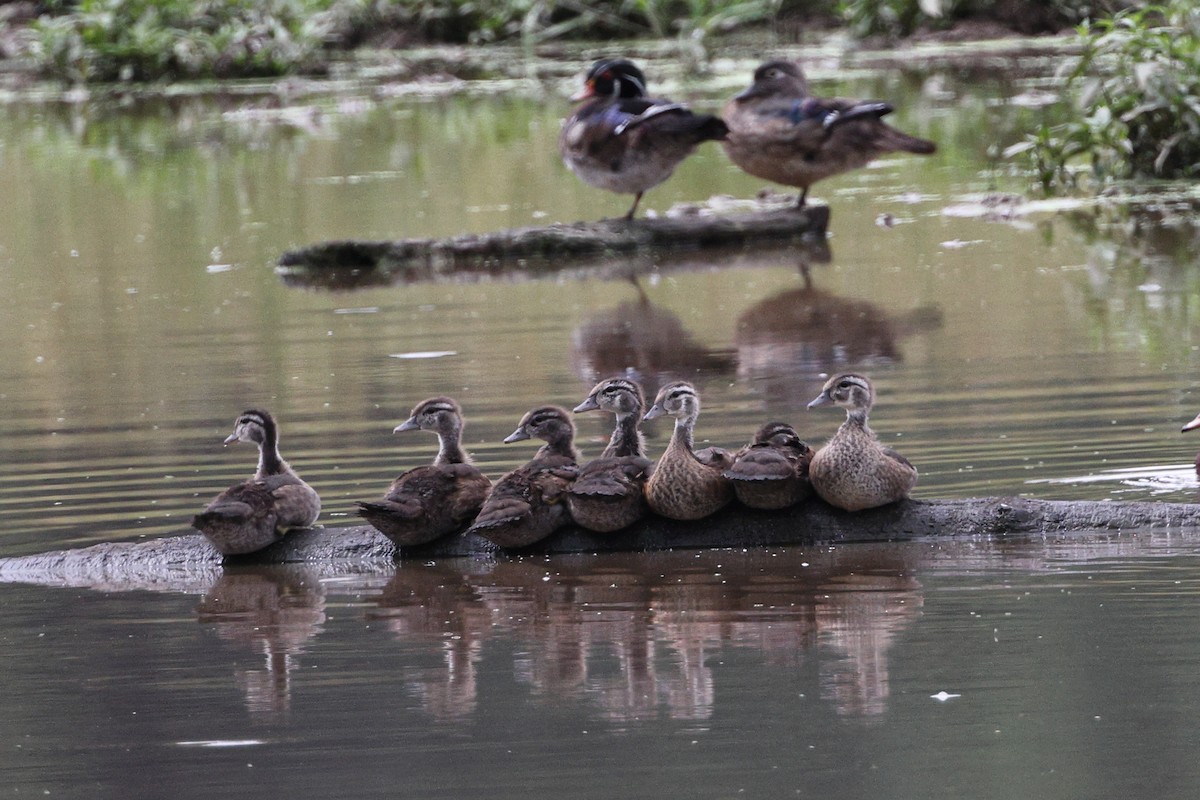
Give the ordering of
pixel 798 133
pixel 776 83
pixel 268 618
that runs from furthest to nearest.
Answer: pixel 776 83 → pixel 798 133 → pixel 268 618

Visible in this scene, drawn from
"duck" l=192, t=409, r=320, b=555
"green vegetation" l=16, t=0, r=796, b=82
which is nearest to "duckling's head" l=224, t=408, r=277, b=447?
"duck" l=192, t=409, r=320, b=555

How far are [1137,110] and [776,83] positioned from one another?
8.13ft

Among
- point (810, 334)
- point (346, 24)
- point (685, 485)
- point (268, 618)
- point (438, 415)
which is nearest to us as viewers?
point (268, 618)

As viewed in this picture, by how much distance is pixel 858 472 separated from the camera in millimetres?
6598

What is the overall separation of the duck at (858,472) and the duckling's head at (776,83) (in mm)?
8293

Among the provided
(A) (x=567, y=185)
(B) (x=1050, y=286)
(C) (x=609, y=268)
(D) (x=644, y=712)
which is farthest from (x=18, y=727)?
(A) (x=567, y=185)

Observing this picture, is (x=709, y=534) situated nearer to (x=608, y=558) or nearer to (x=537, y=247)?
(x=608, y=558)

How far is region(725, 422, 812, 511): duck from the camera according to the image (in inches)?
261

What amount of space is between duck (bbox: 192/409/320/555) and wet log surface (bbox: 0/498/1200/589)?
0.22ft

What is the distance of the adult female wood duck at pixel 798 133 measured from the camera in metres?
14.4

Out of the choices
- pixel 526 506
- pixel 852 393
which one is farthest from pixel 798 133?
Answer: pixel 526 506

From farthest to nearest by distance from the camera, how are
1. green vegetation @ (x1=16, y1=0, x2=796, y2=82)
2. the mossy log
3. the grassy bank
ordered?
the grassy bank
green vegetation @ (x1=16, y1=0, x2=796, y2=82)
the mossy log

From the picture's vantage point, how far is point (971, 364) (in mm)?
9750

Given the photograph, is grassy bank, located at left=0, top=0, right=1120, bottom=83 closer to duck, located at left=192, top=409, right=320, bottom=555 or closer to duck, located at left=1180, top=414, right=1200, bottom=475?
duck, located at left=1180, top=414, right=1200, bottom=475
